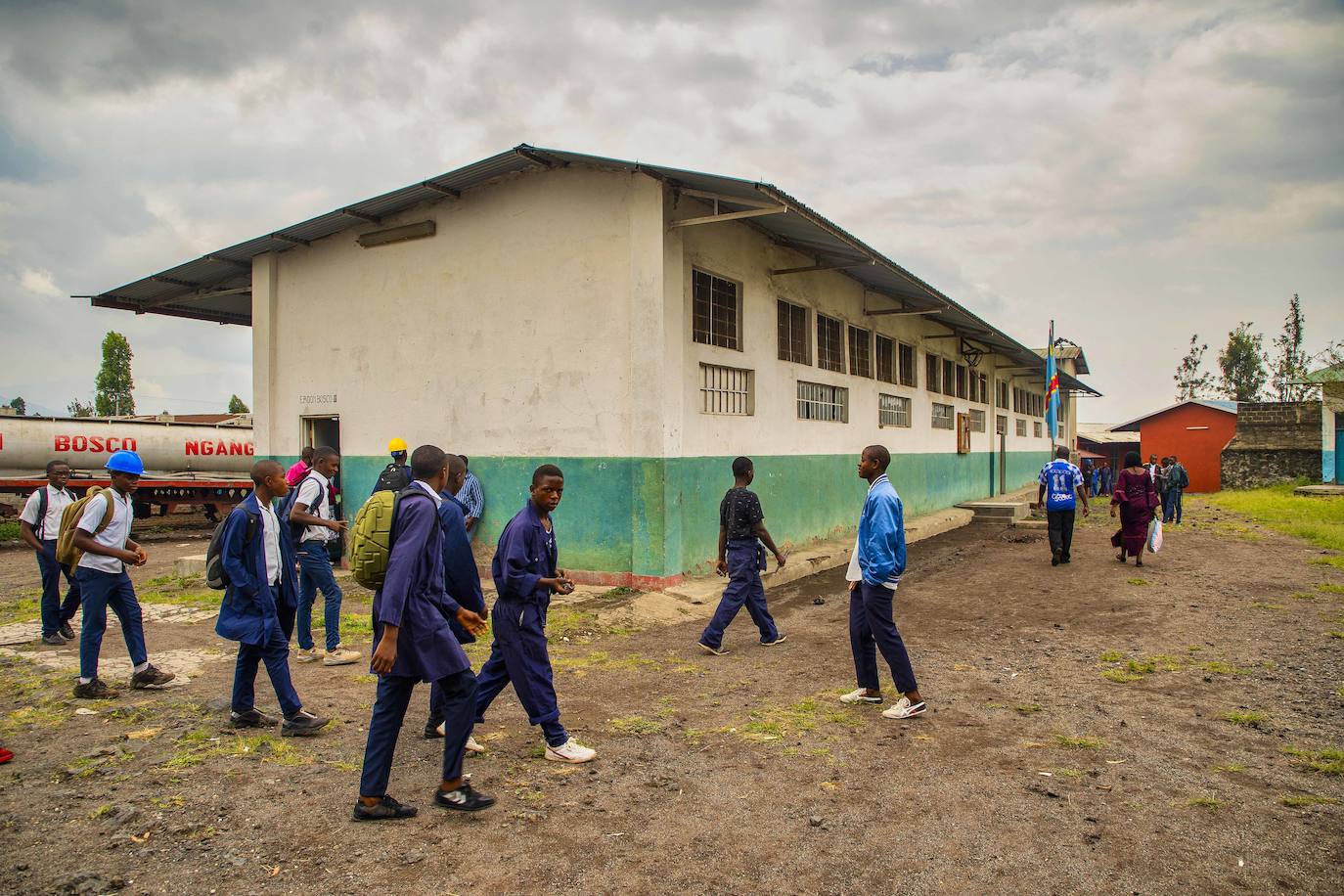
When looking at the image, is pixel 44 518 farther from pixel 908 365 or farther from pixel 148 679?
pixel 908 365

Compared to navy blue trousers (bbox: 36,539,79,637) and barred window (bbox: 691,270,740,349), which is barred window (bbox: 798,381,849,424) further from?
navy blue trousers (bbox: 36,539,79,637)

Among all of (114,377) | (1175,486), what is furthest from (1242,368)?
(114,377)

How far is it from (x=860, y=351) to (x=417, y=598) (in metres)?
13.3

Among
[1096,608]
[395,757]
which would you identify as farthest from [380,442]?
[1096,608]

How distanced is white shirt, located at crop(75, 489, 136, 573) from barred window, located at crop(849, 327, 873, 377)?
12.2 m

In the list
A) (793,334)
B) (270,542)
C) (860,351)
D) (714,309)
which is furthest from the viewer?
(860,351)

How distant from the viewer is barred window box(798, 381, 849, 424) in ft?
43.8

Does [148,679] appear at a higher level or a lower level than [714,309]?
lower

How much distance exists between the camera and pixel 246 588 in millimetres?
4793

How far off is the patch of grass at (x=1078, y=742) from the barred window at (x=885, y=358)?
40.2 feet

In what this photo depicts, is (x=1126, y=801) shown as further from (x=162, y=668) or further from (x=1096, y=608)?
(x=162, y=668)

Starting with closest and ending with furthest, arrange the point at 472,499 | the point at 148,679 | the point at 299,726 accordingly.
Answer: the point at 299,726
the point at 148,679
the point at 472,499

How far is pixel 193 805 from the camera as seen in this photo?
12.9 ft

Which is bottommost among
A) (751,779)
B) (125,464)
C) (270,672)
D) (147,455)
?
(751,779)
